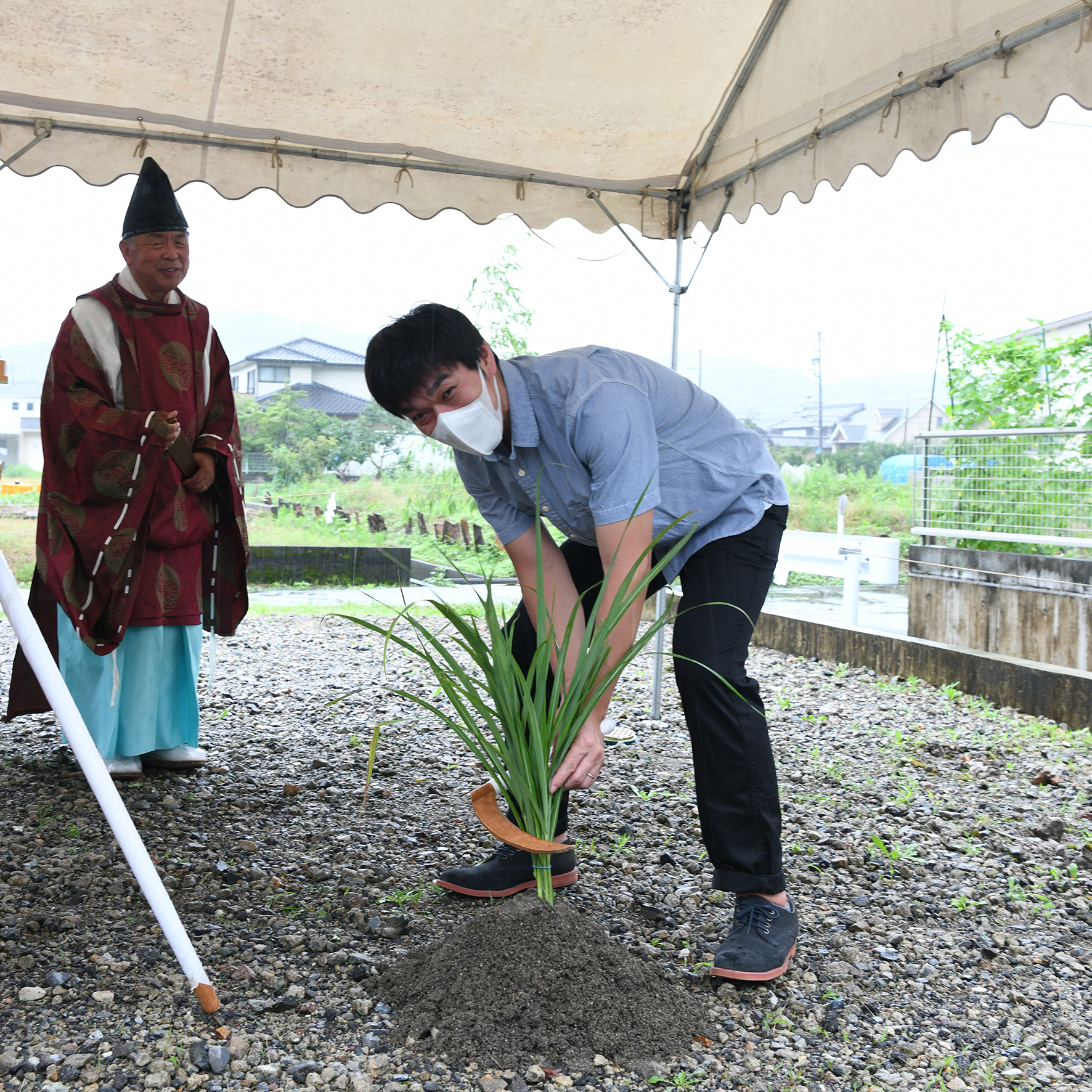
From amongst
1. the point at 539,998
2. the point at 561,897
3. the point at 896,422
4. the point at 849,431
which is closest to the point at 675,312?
the point at 561,897

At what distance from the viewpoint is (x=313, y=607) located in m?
6.93

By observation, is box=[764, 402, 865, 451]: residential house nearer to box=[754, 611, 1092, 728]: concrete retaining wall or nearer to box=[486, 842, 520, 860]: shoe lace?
box=[754, 611, 1092, 728]: concrete retaining wall

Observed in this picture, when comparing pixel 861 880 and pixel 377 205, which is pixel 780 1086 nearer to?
pixel 861 880

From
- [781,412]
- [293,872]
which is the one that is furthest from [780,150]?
[781,412]

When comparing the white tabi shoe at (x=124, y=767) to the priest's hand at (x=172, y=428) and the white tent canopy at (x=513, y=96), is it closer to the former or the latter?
the priest's hand at (x=172, y=428)

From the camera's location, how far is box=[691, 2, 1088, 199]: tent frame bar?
206cm

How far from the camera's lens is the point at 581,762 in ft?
4.92

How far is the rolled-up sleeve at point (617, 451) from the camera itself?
4.95 ft

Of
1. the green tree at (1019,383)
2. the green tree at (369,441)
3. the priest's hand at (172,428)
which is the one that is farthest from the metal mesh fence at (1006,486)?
the green tree at (369,441)

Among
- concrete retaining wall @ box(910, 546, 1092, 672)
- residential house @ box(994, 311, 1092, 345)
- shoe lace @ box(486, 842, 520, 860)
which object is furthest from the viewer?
residential house @ box(994, 311, 1092, 345)

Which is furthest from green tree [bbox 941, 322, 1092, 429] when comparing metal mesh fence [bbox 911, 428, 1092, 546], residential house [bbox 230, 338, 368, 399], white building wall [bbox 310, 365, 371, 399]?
residential house [bbox 230, 338, 368, 399]

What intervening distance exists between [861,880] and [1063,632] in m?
2.99

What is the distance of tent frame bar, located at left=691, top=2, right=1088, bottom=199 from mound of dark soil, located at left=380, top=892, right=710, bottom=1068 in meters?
2.10

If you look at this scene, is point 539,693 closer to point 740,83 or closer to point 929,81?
point 929,81
